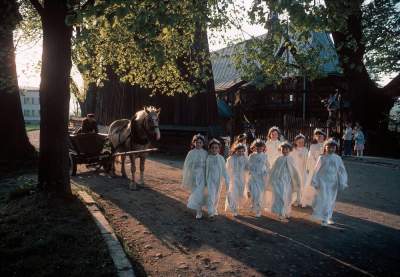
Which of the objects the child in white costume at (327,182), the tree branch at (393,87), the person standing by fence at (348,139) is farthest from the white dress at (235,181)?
the tree branch at (393,87)

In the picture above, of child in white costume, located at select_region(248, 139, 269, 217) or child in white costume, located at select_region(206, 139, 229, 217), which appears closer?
child in white costume, located at select_region(206, 139, 229, 217)

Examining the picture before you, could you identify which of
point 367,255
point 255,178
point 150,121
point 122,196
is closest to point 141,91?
point 150,121

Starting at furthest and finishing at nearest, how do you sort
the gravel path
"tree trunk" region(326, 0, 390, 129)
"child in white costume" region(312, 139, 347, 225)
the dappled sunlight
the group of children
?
"tree trunk" region(326, 0, 390, 129) < the dappled sunlight < the group of children < "child in white costume" region(312, 139, 347, 225) < the gravel path

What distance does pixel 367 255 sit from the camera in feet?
19.4

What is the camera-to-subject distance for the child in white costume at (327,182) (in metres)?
7.57

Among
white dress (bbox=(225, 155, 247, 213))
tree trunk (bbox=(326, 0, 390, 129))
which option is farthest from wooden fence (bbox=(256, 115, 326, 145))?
white dress (bbox=(225, 155, 247, 213))

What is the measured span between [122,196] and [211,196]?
289 cm

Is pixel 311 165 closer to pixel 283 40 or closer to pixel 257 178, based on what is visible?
pixel 257 178

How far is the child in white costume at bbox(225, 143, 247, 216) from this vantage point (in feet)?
27.0

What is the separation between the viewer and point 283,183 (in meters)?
8.04

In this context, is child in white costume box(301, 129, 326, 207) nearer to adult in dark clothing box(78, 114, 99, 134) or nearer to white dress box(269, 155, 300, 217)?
white dress box(269, 155, 300, 217)

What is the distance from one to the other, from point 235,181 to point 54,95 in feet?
14.2

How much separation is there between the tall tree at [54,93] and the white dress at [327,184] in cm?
541

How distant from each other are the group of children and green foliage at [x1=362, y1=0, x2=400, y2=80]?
1339cm
